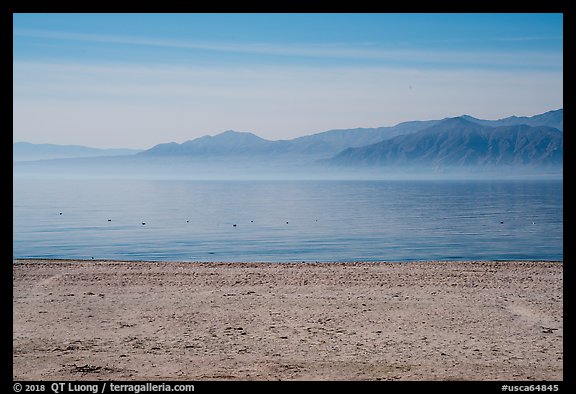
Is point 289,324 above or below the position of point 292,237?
above

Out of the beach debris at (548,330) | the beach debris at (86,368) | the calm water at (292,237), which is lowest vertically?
the calm water at (292,237)

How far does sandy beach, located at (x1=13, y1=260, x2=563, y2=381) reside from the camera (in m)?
8.92

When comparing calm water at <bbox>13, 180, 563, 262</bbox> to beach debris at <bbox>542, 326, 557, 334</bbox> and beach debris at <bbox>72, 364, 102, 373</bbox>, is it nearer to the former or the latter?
beach debris at <bbox>542, 326, 557, 334</bbox>

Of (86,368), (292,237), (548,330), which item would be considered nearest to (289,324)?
(86,368)

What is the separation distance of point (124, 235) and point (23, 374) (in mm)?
35118

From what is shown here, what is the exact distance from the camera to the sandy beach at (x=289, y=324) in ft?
29.3

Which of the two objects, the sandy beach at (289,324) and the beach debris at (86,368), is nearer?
the beach debris at (86,368)

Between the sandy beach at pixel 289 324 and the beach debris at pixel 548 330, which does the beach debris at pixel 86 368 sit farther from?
the beach debris at pixel 548 330

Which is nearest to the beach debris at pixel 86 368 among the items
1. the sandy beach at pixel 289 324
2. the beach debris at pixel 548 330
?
the sandy beach at pixel 289 324

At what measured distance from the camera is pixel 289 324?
38.6ft

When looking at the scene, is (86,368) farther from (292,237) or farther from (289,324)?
(292,237)

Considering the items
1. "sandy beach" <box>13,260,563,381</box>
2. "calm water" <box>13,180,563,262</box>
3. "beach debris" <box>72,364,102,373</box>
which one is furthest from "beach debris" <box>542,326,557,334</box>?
"calm water" <box>13,180,563,262</box>
